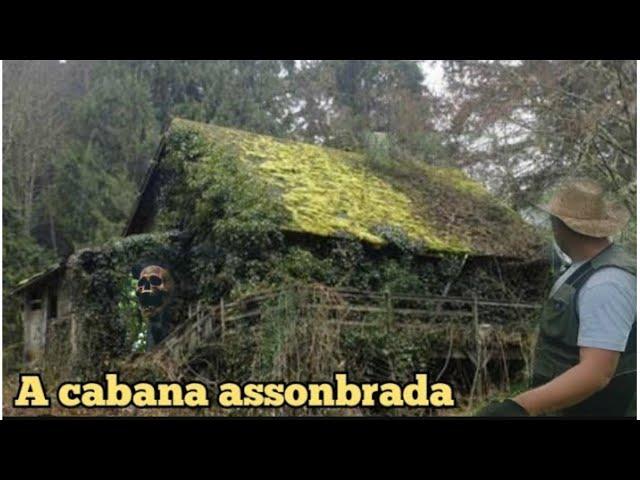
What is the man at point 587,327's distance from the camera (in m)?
5.41

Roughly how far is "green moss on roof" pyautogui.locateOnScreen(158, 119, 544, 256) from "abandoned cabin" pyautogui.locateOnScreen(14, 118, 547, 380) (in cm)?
2

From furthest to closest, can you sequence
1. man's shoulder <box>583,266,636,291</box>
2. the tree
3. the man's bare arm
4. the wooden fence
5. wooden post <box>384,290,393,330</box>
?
the tree, wooden post <box>384,290,393,330</box>, the wooden fence, man's shoulder <box>583,266,636,291</box>, the man's bare arm

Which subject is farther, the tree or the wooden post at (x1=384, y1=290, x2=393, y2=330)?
the tree

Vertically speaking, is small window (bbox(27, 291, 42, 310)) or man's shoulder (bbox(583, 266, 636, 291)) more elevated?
small window (bbox(27, 291, 42, 310))

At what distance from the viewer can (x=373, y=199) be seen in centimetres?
1112

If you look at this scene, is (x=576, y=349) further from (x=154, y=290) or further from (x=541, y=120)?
(x=541, y=120)

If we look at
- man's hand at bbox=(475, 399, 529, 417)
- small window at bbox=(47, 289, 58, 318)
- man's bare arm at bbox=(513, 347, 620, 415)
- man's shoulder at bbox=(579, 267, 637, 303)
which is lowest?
man's hand at bbox=(475, 399, 529, 417)

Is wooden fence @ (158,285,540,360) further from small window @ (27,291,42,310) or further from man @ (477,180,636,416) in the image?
man @ (477,180,636,416)

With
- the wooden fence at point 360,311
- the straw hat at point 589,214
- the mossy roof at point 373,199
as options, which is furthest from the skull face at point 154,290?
the straw hat at point 589,214

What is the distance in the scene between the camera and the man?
213 inches

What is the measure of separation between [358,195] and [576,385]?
238 inches

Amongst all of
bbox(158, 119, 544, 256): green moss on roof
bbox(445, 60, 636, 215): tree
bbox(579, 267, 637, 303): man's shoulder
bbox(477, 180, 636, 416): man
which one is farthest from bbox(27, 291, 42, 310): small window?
bbox(579, 267, 637, 303): man's shoulder

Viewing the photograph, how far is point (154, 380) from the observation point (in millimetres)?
8125

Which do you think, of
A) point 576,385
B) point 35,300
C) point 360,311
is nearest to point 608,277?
point 576,385
